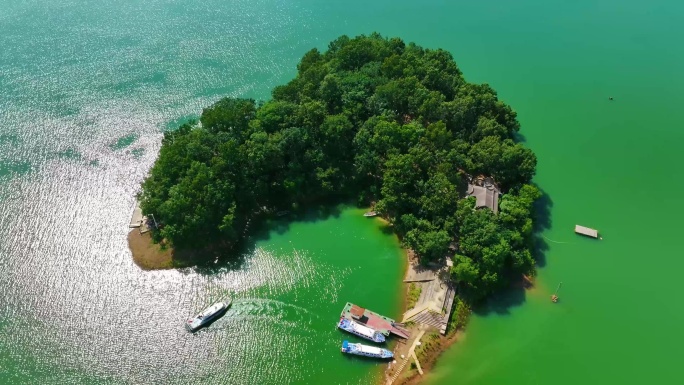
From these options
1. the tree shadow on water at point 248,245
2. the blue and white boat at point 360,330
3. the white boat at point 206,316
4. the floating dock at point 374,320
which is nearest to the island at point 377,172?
the tree shadow on water at point 248,245

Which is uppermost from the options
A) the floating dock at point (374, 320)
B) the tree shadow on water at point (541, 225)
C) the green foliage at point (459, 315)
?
the tree shadow on water at point (541, 225)

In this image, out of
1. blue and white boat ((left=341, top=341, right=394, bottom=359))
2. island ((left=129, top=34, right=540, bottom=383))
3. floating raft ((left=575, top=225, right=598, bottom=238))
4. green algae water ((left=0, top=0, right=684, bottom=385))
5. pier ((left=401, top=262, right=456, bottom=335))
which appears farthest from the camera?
floating raft ((left=575, top=225, right=598, bottom=238))

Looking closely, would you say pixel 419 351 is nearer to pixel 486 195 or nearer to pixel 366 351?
pixel 366 351

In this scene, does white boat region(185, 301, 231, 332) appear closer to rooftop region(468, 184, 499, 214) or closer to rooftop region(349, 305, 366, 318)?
rooftop region(349, 305, 366, 318)

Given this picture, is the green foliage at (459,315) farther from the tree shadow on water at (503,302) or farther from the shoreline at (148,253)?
the shoreline at (148,253)

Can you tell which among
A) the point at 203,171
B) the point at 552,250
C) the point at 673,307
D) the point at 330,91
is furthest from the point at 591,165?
the point at 203,171

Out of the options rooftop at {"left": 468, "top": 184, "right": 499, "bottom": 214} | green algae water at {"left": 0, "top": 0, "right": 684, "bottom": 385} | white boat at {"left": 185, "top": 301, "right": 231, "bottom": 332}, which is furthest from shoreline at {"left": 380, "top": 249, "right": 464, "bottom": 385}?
white boat at {"left": 185, "top": 301, "right": 231, "bottom": 332}

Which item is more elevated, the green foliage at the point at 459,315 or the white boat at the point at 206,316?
the green foliage at the point at 459,315
